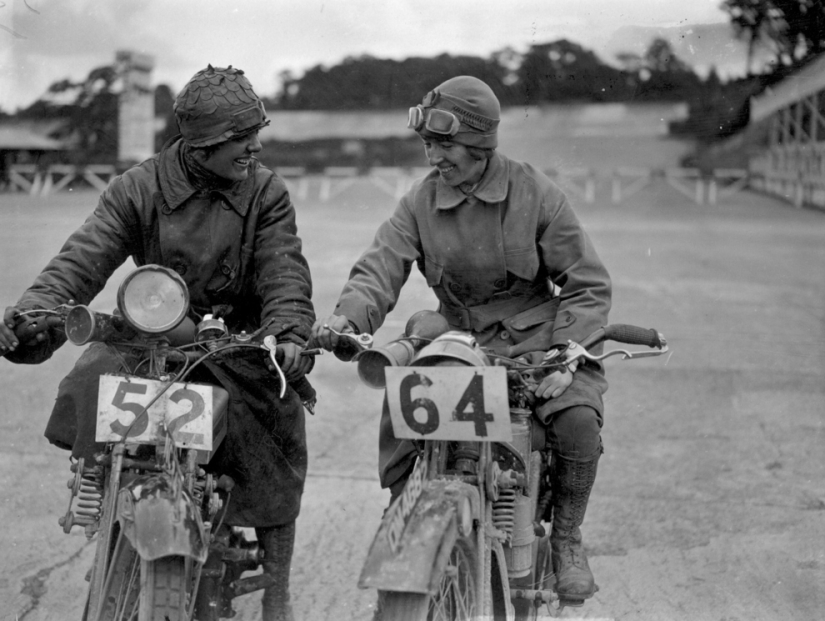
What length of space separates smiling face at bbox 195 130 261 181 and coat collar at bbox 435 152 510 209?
0.64 metres

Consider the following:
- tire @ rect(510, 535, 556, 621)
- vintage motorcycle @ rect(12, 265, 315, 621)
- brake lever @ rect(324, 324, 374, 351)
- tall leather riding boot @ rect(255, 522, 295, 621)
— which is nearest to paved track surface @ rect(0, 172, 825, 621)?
tall leather riding boot @ rect(255, 522, 295, 621)

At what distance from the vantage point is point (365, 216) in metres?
12.1

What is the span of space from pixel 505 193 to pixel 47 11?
4.84 m

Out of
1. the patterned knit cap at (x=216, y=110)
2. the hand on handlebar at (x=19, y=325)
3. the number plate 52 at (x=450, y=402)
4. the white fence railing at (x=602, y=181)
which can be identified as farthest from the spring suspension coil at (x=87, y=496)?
the white fence railing at (x=602, y=181)

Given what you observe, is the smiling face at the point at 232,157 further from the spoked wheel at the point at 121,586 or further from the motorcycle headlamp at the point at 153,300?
the spoked wheel at the point at 121,586

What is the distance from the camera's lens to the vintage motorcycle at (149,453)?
2705mm

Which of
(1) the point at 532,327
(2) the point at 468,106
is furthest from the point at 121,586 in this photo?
(2) the point at 468,106

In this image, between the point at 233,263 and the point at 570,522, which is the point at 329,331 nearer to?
the point at 233,263

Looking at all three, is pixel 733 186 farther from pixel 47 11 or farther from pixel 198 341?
pixel 198 341

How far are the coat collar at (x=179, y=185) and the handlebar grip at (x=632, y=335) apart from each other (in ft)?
4.32

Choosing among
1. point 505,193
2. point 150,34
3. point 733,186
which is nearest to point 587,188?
point 733,186

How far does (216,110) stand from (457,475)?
138 centimetres

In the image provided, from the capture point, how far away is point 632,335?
121 inches

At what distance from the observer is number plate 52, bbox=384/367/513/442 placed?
2658 millimetres
